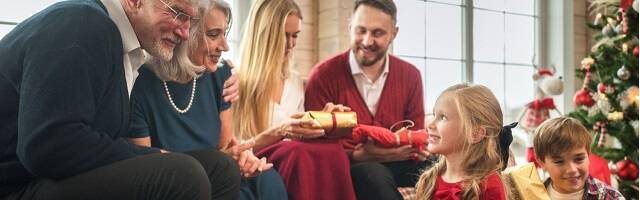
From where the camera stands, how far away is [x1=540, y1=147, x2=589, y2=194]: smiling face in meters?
2.11

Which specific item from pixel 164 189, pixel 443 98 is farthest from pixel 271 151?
pixel 164 189

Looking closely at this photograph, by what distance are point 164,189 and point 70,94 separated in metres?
0.26

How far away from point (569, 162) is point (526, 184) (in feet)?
1.02

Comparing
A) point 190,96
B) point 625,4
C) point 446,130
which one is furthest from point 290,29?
point 625,4

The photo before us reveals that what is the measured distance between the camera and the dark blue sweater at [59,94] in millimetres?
1188

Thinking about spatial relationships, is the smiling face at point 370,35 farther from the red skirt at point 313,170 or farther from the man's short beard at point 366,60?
the red skirt at point 313,170

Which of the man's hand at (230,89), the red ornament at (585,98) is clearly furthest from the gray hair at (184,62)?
the red ornament at (585,98)

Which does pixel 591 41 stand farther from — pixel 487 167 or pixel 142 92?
pixel 142 92

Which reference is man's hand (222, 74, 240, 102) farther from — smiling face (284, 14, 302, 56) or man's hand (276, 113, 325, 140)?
smiling face (284, 14, 302, 56)

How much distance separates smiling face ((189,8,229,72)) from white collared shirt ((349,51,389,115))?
0.79m

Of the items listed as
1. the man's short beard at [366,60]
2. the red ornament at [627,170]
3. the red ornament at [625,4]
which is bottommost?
the red ornament at [627,170]

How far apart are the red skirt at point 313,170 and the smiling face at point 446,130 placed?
43 cm

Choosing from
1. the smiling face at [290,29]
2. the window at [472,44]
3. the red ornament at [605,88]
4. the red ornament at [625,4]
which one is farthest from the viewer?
the window at [472,44]

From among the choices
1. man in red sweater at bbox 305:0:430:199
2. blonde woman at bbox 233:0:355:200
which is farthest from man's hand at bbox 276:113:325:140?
man in red sweater at bbox 305:0:430:199
